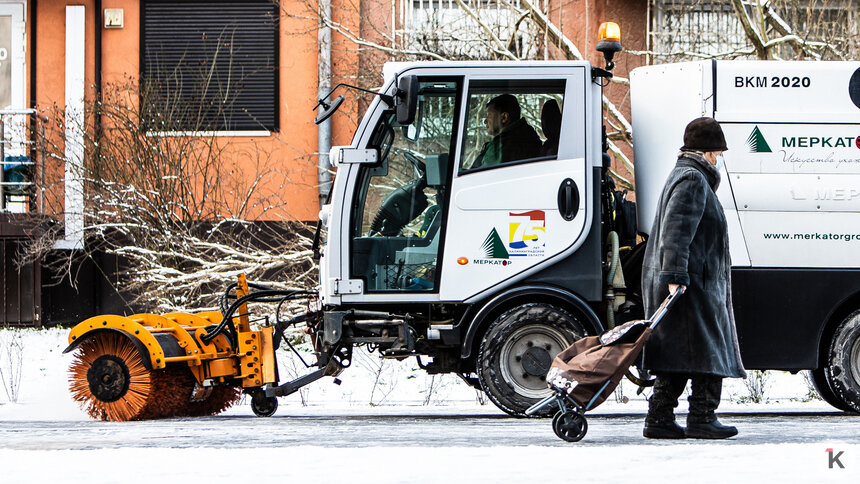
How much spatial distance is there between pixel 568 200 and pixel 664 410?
6.98ft

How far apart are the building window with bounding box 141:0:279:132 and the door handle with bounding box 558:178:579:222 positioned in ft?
30.5

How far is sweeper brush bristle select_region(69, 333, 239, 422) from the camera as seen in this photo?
896cm

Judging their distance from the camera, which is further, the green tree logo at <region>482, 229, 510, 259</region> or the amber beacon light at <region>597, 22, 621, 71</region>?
the amber beacon light at <region>597, 22, 621, 71</region>

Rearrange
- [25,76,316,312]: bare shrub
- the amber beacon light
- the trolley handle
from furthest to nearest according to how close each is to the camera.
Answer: [25,76,316,312]: bare shrub, the amber beacon light, the trolley handle

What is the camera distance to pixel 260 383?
30.0 ft

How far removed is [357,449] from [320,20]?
32.2ft

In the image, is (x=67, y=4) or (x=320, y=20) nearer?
(x=320, y=20)

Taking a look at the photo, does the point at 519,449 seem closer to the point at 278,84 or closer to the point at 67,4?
the point at 278,84

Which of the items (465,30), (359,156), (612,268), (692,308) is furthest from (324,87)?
(692,308)

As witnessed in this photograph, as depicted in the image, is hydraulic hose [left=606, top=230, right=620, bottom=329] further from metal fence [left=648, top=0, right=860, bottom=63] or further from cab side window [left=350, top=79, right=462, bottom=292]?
metal fence [left=648, top=0, right=860, bottom=63]

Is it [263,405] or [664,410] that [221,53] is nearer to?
[263,405]

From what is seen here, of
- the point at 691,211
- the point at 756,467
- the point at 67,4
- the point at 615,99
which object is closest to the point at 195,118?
the point at 67,4

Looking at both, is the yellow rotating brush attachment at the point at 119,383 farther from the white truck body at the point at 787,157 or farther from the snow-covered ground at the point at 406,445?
the white truck body at the point at 787,157

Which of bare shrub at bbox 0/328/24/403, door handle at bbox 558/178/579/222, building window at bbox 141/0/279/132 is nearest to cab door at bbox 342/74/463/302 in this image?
door handle at bbox 558/178/579/222
